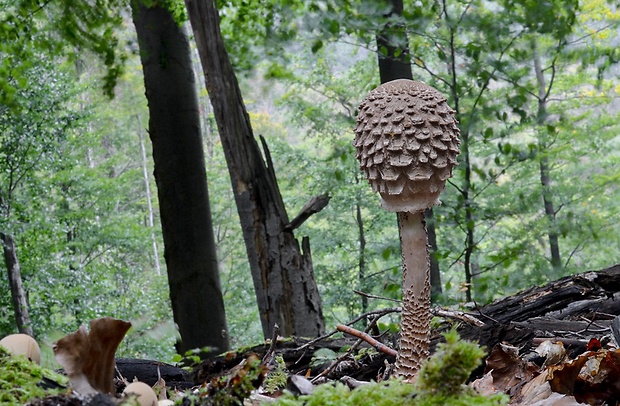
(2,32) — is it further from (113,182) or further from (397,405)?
(113,182)

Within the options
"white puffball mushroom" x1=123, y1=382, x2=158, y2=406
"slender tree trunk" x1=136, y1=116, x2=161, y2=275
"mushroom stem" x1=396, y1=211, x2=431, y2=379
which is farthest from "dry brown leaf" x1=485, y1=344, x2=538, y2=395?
"slender tree trunk" x1=136, y1=116, x2=161, y2=275

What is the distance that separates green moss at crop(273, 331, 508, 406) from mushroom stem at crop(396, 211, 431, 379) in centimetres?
80

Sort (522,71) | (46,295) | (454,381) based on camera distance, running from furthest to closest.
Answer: (46,295) < (522,71) < (454,381)

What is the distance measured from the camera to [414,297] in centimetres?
204

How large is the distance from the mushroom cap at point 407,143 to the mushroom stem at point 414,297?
4.4 inches

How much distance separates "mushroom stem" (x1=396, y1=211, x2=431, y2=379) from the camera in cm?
202

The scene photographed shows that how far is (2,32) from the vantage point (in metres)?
6.72

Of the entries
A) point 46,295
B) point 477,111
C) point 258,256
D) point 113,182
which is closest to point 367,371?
point 258,256

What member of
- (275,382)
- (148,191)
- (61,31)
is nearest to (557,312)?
(275,382)

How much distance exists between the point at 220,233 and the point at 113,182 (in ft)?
23.6

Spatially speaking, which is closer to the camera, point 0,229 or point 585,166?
point 0,229

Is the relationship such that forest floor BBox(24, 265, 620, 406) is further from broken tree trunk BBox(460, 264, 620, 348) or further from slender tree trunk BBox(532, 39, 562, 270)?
slender tree trunk BBox(532, 39, 562, 270)

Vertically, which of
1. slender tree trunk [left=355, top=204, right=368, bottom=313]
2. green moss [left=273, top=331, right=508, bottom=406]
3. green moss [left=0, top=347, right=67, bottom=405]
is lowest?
slender tree trunk [left=355, top=204, right=368, bottom=313]

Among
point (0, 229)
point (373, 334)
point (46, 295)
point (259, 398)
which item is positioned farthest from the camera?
point (46, 295)
